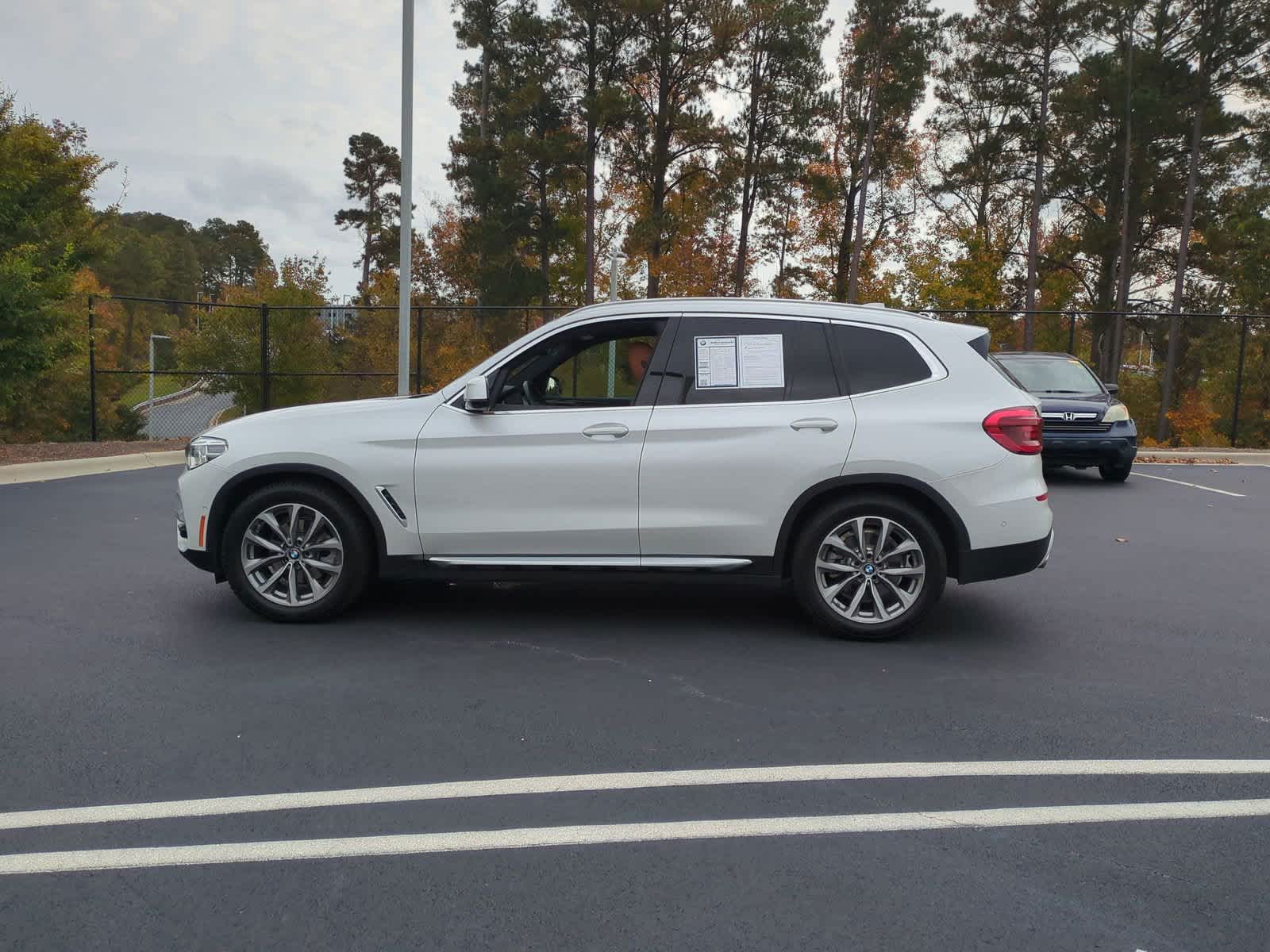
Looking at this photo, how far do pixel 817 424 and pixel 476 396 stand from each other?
1.85m

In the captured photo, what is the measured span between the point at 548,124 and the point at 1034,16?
1744cm

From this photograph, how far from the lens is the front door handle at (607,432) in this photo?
5777mm

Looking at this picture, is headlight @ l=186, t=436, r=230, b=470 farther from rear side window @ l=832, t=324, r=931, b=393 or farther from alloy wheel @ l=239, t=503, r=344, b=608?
rear side window @ l=832, t=324, r=931, b=393

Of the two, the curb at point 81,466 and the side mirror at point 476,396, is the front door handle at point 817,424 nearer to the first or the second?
the side mirror at point 476,396

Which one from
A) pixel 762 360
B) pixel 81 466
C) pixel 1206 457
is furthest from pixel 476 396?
pixel 1206 457

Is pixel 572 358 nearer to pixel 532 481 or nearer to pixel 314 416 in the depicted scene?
pixel 532 481

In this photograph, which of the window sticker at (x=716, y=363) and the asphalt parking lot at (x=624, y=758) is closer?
the asphalt parking lot at (x=624, y=758)

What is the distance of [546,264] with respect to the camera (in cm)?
4231

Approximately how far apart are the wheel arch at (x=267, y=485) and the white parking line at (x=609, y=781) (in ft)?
7.83

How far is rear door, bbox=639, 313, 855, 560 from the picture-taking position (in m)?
5.70

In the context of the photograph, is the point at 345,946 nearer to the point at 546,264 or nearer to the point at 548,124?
the point at 548,124

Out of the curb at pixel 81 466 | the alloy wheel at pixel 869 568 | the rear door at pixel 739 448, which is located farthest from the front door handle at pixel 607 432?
the curb at pixel 81 466

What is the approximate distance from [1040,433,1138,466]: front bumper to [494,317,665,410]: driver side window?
30.0 feet

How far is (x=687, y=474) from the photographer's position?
18.8 feet
